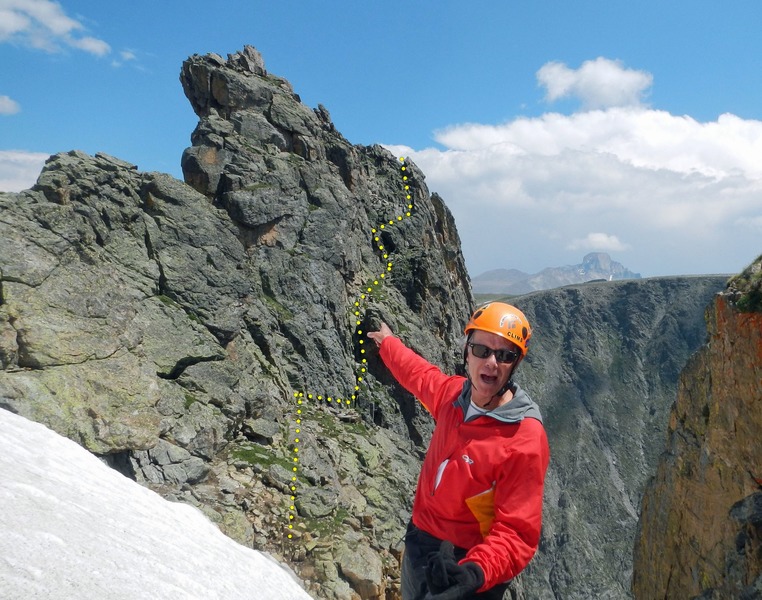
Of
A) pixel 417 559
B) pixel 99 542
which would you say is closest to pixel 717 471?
pixel 417 559

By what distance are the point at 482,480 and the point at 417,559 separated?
5.78 ft

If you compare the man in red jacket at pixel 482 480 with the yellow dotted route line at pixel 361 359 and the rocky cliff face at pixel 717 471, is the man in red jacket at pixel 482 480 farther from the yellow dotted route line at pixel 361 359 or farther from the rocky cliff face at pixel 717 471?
the yellow dotted route line at pixel 361 359

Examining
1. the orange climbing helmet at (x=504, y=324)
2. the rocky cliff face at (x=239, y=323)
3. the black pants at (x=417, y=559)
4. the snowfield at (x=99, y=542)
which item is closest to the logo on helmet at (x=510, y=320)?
the orange climbing helmet at (x=504, y=324)

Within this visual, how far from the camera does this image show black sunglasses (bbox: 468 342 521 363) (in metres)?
6.66

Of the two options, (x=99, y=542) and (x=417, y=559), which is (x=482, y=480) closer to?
(x=417, y=559)

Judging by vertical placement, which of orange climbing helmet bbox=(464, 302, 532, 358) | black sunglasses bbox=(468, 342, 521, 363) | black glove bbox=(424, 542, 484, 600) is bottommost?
black glove bbox=(424, 542, 484, 600)

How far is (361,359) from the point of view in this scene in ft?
137

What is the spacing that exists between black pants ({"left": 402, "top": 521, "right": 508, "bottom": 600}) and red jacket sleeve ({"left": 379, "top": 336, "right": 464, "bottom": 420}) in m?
1.64

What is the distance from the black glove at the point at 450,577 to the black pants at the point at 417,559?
98 centimetres

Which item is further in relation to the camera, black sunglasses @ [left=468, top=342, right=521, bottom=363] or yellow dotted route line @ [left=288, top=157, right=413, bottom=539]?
yellow dotted route line @ [left=288, top=157, right=413, bottom=539]

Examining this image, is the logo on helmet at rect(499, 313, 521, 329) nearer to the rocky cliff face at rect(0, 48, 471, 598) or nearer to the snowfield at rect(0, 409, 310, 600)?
the snowfield at rect(0, 409, 310, 600)

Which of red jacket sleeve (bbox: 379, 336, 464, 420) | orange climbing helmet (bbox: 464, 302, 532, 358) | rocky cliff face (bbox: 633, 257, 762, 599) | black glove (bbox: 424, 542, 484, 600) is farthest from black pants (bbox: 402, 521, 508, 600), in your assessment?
rocky cliff face (bbox: 633, 257, 762, 599)

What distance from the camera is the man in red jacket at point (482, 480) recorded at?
5613 millimetres

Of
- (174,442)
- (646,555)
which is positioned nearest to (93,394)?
(174,442)
